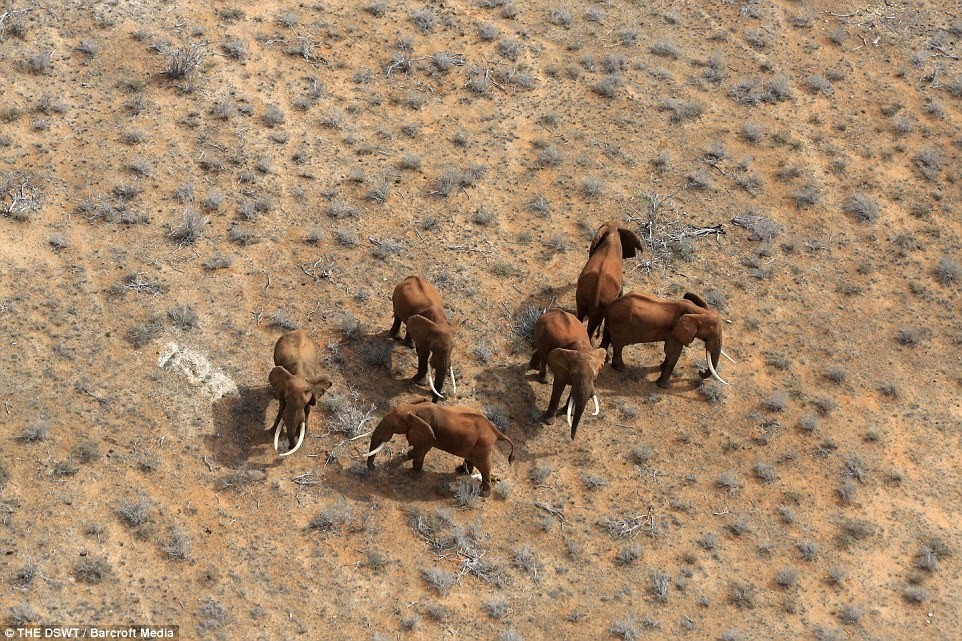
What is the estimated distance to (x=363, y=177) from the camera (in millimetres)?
23156

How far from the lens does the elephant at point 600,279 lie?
19766 millimetres

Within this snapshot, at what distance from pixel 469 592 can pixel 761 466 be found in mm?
5353

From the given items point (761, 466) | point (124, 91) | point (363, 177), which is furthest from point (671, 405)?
point (124, 91)

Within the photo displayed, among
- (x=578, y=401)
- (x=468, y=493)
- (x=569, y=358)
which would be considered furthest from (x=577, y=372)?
(x=468, y=493)

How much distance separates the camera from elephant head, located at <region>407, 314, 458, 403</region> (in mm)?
18359

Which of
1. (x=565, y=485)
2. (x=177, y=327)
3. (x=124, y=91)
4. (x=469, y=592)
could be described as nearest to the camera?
(x=469, y=592)

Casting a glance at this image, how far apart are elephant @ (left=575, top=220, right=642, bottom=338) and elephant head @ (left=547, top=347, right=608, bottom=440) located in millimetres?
1500

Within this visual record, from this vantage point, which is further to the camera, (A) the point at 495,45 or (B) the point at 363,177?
(A) the point at 495,45

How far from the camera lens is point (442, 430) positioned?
1711cm

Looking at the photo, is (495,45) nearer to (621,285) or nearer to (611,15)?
(611,15)

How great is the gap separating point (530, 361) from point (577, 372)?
6.29ft

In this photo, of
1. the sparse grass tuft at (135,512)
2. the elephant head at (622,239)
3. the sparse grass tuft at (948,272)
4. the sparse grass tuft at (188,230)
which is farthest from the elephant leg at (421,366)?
the sparse grass tuft at (948,272)

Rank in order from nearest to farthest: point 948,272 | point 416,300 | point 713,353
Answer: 1. point 416,300
2. point 713,353
3. point 948,272

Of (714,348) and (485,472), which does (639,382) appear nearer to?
(714,348)
